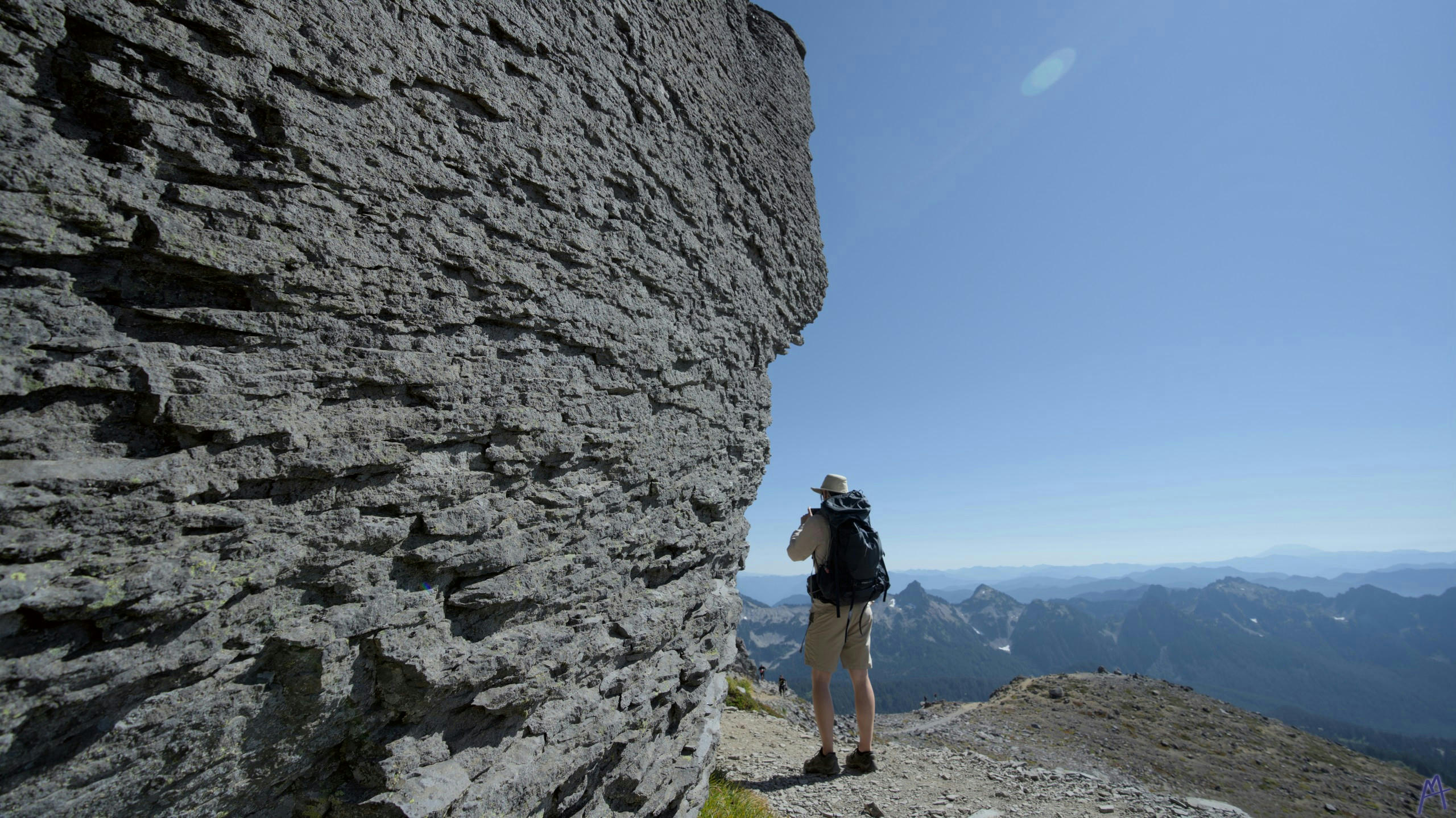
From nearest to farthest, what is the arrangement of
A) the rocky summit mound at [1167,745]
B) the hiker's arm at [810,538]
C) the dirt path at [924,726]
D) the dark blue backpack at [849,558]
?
1. the dark blue backpack at [849,558]
2. the hiker's arm at [810,538]
3. the rocky summit mound at [1167,745]
4. the dirt path at [924,726]

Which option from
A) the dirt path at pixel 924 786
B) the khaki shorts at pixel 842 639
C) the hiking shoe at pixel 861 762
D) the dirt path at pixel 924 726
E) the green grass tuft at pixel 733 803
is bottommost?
the dirt path at pixel 924 726

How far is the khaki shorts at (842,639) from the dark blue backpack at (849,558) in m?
0.12

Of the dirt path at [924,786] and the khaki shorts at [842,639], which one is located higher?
the khaki shorts at [842,639]

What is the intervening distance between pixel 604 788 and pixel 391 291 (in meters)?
3.83

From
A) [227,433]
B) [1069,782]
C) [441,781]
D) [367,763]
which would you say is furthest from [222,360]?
[1069,782]

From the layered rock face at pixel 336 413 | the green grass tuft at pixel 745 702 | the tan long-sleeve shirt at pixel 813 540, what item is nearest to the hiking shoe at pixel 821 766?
the layered rock face at pixel 336 413

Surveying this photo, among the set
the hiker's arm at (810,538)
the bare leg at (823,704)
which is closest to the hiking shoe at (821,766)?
the bare leg at (823,704)

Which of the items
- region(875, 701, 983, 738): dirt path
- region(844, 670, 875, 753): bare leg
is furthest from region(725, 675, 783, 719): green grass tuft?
region(844, 670, 875, 753): bare leg

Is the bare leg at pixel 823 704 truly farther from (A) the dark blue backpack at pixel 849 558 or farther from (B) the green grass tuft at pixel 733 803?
(B) the green grass tuft at pixel 733 803

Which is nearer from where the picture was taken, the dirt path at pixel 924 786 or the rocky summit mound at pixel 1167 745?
the dirt path at pixel 924 786

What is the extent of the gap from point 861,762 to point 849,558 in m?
3.31

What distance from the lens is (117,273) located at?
2529 mm

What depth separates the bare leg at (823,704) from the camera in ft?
22.2

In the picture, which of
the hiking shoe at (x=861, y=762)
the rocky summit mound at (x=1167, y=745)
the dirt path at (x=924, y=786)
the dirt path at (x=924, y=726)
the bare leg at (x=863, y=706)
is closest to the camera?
the bare leg at (x=863, y=706)
